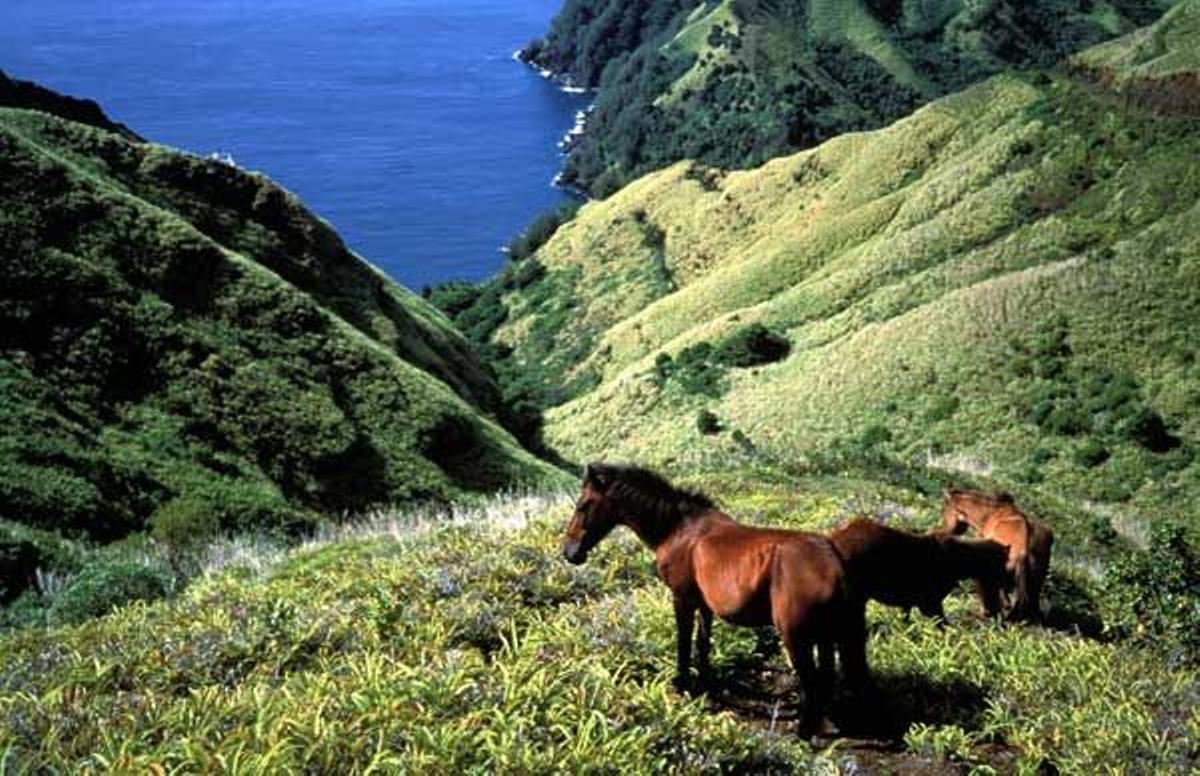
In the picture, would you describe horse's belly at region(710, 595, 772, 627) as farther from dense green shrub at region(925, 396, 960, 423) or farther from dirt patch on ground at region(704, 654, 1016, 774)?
dense green shrub at region(925, 396, 960, 423)

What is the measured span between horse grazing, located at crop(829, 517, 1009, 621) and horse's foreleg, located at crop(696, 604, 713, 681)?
118 centimetres

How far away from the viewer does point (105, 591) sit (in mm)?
14211

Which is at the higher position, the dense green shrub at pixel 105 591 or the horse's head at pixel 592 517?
the horse's head at pixel 592 517

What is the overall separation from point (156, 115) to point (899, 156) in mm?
123880

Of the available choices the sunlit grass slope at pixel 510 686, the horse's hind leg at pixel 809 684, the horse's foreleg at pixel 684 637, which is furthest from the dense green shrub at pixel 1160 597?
the horse's foreleg at pixel 684 637

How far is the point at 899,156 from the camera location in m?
101

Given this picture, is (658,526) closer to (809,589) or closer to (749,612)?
(749,612)

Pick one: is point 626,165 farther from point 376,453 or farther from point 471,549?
point 471,549

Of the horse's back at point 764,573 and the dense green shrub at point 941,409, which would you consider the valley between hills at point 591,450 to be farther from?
the horse's back at point 764,573

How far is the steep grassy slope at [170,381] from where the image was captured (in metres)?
28.1

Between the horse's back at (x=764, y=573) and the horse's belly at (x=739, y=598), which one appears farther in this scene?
the horse's belly at (x=739, y=598)

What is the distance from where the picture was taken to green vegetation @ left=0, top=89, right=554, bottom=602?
27906 mm

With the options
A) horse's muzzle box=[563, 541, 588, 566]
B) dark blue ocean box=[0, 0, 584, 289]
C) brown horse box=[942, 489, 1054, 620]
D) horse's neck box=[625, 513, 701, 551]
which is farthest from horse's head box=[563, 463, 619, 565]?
dark blue ocean box=[0, 0, 584, 289]

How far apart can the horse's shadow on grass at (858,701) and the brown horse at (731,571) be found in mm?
366
